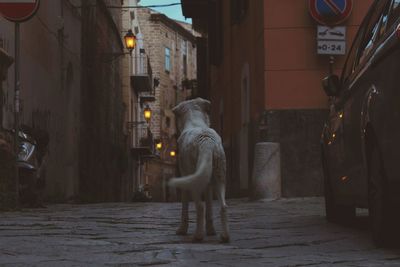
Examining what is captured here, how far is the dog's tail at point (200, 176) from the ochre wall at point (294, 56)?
8.21 m

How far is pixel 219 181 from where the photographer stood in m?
5.40

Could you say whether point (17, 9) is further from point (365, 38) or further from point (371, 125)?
point (371, 125)

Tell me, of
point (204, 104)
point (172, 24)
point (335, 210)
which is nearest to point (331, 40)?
point (335, 210)

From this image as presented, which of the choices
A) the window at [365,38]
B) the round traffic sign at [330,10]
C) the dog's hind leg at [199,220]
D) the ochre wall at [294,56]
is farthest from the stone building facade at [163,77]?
the dog's hind leg at [199,220]

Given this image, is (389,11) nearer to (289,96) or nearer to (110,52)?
(289,96)

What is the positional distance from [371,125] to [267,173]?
295 inches

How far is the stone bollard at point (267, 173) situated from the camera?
12.6 meters

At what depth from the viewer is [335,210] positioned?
292 inches

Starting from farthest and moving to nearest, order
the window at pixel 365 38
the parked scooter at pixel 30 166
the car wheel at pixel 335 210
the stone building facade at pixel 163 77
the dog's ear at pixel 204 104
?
the stone building facade at pixel 163 77 → the parked scooter at pixel 30 166 → the car wheel at pixel 335 210 → the window at pixel 365 38 → the dog's ear at pixel 204 104

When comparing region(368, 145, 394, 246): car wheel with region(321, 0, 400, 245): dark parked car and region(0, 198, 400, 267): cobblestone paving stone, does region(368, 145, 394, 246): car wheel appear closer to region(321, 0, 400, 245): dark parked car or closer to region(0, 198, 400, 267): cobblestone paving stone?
region(321, 0, 400, 245): dark parked car

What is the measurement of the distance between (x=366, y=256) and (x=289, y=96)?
8709mm

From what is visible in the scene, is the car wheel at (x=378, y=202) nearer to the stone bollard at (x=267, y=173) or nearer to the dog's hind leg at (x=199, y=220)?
the dog's hind leg at (x=199, y=220)

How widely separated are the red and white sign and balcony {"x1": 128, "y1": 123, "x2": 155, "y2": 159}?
27.6 metres

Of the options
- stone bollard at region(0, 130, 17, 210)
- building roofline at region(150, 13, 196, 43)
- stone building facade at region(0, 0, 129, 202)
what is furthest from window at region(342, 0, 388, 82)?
building roofline at region(150, 13, 196, 43)
